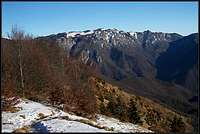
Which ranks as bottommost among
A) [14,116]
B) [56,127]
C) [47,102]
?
[47,102]

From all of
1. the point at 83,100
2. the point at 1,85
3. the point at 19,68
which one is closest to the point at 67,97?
the point at 83,100

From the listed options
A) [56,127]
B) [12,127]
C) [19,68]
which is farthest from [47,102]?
[56,127]

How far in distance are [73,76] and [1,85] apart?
20.3 metres

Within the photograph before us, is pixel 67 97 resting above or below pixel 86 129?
below

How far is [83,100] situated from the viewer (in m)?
43.6

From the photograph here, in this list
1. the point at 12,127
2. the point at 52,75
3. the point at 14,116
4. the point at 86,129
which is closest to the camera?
the point at 86,129

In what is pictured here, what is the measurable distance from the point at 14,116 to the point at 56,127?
27.3ft

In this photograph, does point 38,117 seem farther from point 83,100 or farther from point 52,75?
point 52,75

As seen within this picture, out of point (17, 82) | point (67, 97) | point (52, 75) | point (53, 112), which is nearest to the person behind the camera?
point (53, 112)

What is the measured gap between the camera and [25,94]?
152 ft

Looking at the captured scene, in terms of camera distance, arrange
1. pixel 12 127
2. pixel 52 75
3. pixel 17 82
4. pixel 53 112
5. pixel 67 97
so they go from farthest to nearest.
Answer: pixel 52 75, pixel 17 82, pixel 67 97, pixel 53 112, pixel 12 127

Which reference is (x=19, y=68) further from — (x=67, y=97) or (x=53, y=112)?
(x=53, y=112)

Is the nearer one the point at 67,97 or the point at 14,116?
the point at 14,116

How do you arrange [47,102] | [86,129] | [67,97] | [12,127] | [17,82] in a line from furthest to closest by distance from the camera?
[17,82]
[47,102]
[67,97]
[12,127]
[86,129]
